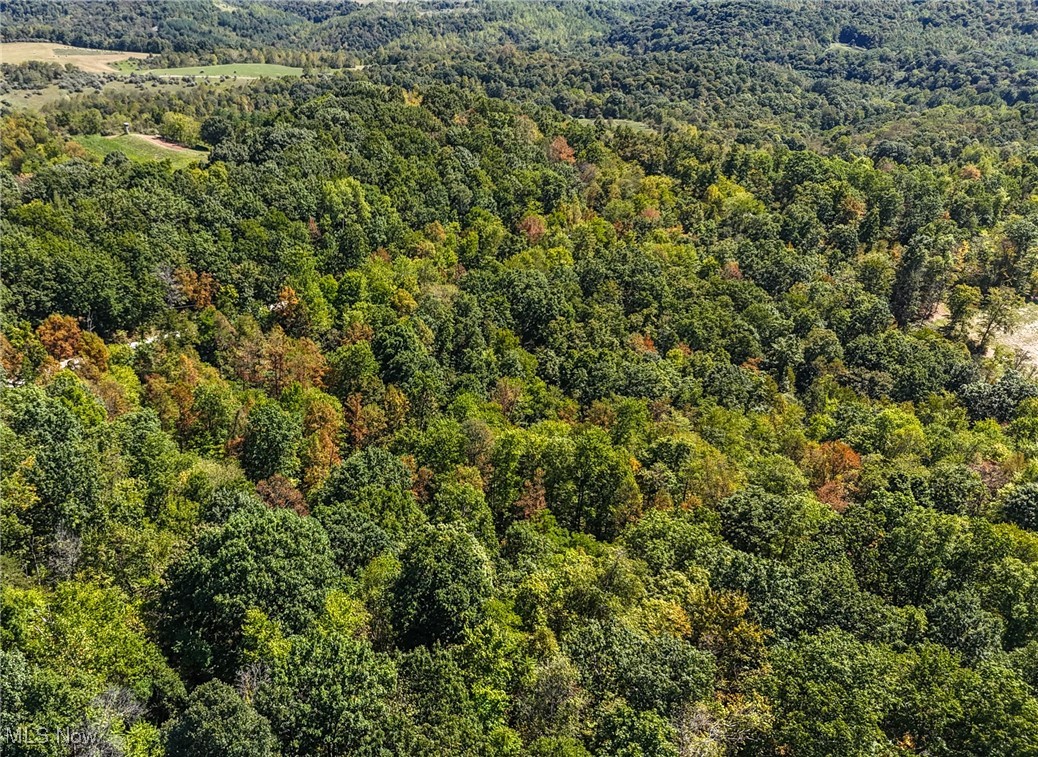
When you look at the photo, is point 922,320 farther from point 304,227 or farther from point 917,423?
point 304,227

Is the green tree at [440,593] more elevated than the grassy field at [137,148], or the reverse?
the grassy field at [137,148]

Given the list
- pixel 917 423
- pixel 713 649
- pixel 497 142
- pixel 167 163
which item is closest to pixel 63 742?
pixel 713 649

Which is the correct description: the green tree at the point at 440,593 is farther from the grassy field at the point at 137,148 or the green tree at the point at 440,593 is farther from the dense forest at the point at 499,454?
the grassy field at the point at 137,148

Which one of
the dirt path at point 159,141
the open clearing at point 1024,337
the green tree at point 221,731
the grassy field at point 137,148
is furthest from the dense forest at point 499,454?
the dirt path at point 159,141

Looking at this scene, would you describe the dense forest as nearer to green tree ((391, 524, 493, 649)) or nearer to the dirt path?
green tree ((391, 524, 493, 649))

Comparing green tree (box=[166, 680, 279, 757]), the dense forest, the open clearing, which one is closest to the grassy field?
the dense forest

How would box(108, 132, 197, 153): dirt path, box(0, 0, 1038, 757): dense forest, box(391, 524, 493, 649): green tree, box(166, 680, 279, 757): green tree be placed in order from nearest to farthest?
box(166, 680, 279, 757): green tree → box(0, 0, 1038, 757): dense forest → box(391, 524, 493, 649): green tree → box(108, 132, 197, 153): dirt path
